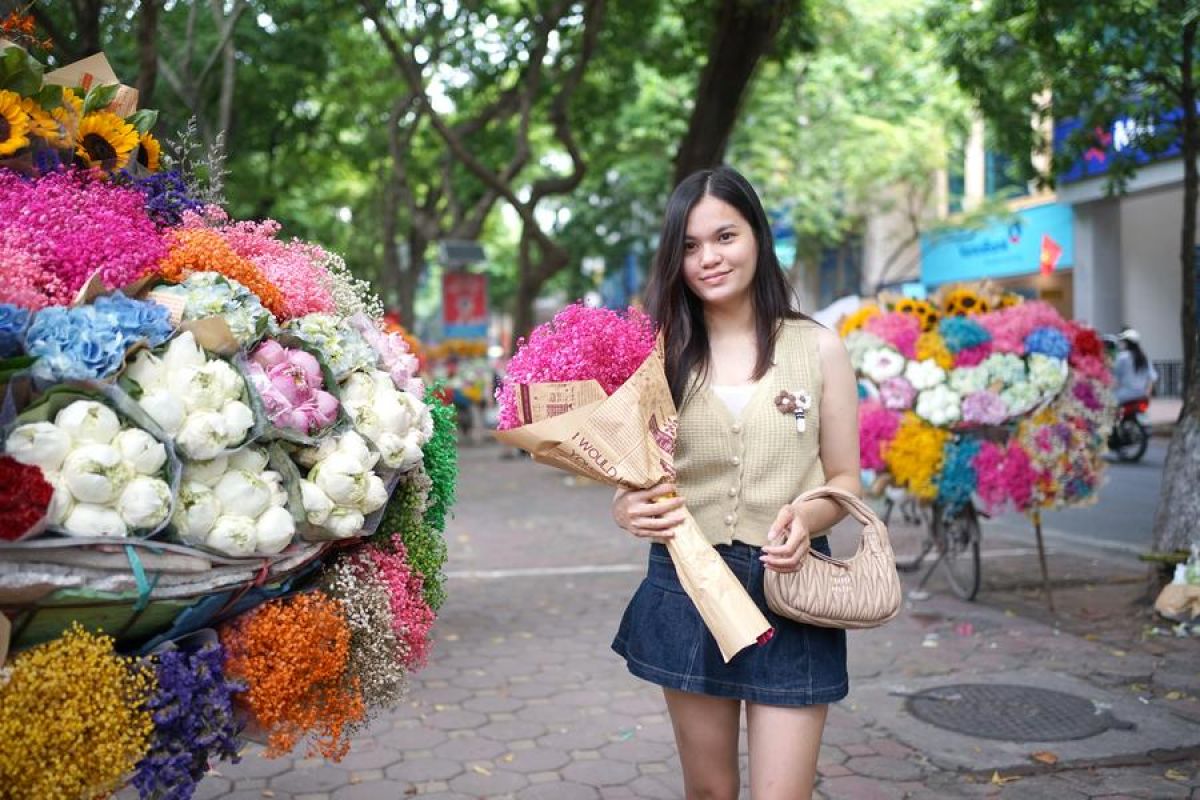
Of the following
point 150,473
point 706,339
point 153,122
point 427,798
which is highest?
point 153,122

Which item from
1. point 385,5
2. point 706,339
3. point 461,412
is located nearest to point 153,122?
point 706,339

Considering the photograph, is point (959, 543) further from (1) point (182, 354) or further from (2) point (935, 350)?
(1) point (182, 354)

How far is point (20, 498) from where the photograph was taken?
174 cm

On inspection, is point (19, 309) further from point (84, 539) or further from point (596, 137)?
point (596, 137)

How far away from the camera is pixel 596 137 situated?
22406 millimetres

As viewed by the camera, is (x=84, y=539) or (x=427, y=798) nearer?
(x=84, y=539)

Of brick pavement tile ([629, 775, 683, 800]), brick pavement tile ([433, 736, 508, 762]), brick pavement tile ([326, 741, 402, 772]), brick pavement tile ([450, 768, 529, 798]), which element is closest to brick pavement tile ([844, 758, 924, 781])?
brick pavement tile ([629, 775, 683, 800])

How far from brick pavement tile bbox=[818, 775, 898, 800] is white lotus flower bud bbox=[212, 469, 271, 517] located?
8.71 ft

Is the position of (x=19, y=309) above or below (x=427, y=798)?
above

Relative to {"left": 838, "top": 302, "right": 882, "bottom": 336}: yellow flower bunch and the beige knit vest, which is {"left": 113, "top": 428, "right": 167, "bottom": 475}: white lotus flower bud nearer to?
the beige knit vest

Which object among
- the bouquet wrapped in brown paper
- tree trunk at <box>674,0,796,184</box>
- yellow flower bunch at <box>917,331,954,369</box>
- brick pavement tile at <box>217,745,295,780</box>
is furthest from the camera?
tree trunk at <box>674,0,796,184</box>

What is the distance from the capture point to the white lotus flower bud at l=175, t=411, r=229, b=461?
194 centimetres

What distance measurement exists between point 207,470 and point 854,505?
134 cm

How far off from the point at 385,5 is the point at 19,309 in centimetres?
1269
